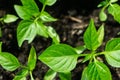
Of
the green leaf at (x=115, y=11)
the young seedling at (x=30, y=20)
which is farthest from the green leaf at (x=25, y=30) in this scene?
the green leaf at (x=115, y=11)

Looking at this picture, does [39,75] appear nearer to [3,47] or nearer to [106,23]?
[3,47]

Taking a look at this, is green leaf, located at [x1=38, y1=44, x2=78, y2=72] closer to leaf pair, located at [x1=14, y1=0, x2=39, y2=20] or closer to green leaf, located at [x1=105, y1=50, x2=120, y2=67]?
green leaf, located at [x1=105, y1=50, x2=120, y2=67]

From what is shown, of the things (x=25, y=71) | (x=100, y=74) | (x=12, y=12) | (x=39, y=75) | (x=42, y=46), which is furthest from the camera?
(x=12, y=12)

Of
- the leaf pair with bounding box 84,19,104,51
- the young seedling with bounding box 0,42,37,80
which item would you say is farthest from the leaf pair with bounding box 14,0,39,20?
the leaf pair with bounding box 84,19,104,51

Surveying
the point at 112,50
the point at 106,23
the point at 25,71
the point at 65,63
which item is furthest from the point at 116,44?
the point at 106,23

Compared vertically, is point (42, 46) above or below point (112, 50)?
below

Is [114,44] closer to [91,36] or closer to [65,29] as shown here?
[91,36]

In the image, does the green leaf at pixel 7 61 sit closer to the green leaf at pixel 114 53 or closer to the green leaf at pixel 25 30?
the green leaf at pixel 25 30
